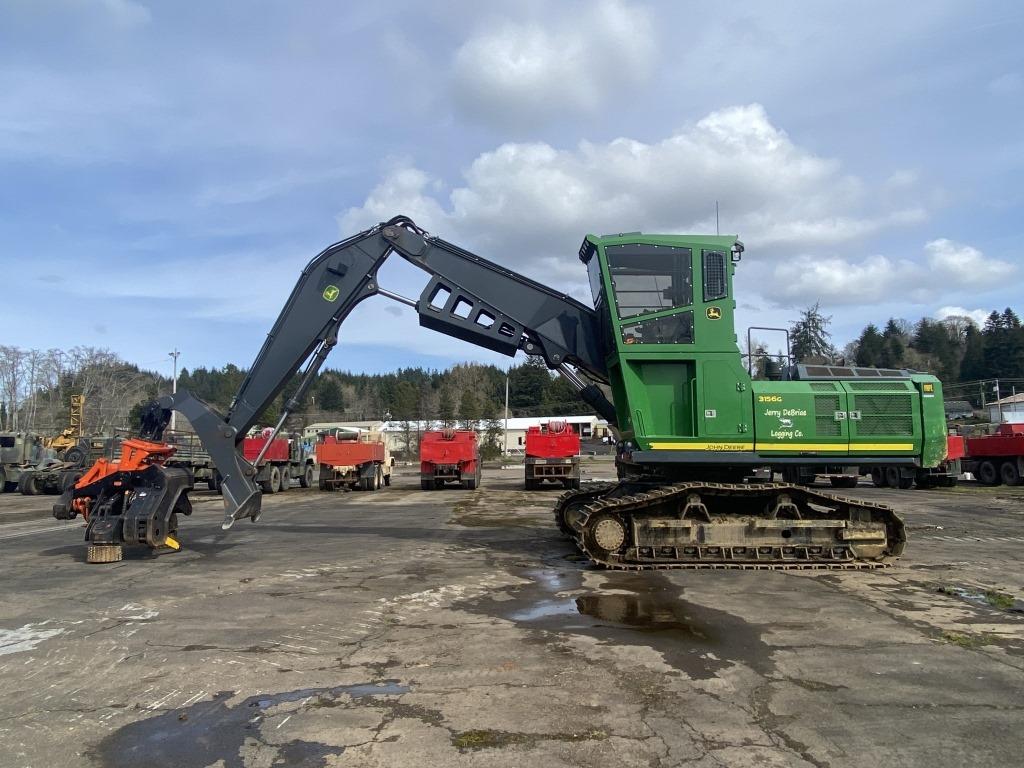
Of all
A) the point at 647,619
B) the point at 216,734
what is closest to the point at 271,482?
the point at 647,619

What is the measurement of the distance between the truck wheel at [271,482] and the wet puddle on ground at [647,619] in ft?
68.2

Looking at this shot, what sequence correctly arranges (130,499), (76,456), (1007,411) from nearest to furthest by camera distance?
(130,499) < (76,456) < (1007,411)

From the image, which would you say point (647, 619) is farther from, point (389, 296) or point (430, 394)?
point (430, 394)

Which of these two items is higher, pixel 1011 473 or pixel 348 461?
pixel 348 461

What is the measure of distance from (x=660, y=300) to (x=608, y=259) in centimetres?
89

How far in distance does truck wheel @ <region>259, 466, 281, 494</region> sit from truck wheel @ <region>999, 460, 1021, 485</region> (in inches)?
1155

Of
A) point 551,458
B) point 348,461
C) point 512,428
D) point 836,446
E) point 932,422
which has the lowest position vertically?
point 348,461

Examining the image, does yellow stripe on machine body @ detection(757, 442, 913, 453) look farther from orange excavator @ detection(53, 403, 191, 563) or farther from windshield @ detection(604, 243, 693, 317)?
orange excavator @ detection(53, 403, 191, 563)

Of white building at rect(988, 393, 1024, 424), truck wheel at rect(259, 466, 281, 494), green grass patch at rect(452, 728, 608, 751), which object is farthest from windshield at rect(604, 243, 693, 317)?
white building at rect(988, 393, 1024, 424)

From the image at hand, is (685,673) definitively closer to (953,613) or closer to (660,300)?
(953,613)

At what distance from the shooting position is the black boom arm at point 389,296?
10.6 meters

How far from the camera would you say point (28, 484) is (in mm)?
28250

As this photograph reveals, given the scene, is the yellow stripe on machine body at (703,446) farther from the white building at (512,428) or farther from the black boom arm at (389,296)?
the white building at (512,428)

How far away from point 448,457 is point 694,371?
18.6 m
